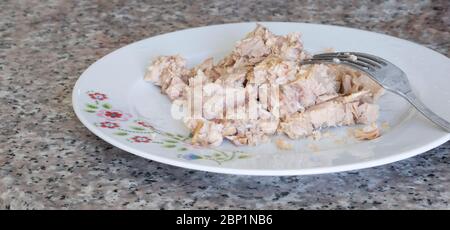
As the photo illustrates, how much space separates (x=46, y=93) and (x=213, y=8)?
1.72 feet

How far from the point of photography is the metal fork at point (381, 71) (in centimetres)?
101

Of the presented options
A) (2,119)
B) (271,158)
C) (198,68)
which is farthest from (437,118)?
(2,119)

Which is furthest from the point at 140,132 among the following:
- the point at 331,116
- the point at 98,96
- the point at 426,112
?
the point at 426,112

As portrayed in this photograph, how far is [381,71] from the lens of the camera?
1049mm

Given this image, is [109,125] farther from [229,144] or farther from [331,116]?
[331,116]

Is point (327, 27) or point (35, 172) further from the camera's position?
point (327, 27)

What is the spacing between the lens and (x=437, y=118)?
37.5 inches

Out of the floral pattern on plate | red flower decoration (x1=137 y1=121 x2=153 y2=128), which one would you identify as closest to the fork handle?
the floral pattern on plate

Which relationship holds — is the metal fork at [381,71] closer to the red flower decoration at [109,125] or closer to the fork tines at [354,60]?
the fork tines at [354,60]

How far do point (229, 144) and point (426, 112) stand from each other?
264 millimetres

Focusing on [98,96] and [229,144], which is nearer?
[229,144]

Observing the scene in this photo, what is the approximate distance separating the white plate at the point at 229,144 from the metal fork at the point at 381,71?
0.03m

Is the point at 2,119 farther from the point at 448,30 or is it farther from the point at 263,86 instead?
the point at 448,30

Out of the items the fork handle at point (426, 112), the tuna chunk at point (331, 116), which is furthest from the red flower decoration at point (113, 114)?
the fork handle at point (426, 112)
